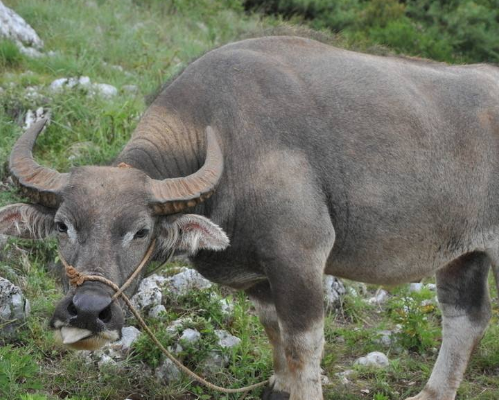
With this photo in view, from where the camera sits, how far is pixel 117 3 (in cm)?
1309

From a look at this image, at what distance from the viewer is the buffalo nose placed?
4328 mm

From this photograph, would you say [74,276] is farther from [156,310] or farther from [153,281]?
[153,281]

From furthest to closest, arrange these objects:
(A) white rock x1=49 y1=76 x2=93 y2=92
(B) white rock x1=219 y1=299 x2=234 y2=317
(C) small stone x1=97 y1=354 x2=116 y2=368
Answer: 1. (A) white rock x1=49 y1=76 x2=93 y2=92
2. (B) white rock x1=219 y1=299 x2=234 y2=317
3. (C) small stone x1=97 y1=354 x2=116 y2=368

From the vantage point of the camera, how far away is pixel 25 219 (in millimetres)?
4832

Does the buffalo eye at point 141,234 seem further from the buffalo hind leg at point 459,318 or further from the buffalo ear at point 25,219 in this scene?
the buffalo hind leg at point 459,318

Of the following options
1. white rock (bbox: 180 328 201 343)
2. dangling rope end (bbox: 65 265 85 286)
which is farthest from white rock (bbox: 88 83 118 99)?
dangling rope end (bbox: 65 265 85 286)

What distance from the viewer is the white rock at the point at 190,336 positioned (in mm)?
5996

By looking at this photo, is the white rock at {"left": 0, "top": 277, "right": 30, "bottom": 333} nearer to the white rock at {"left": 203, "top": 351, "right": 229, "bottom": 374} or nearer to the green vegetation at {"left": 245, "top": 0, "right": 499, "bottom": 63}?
the white rock at {"left": 203, "top": 351, "right": 229, "bottom": 374}

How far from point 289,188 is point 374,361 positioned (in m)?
2.14

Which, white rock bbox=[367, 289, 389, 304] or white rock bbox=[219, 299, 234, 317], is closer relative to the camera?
white rock bbox=[219, 299, 234, 317]

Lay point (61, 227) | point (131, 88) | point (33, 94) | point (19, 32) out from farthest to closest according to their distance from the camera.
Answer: point (19, 32), point (131, 88), point (33, 94), point (61, 227)

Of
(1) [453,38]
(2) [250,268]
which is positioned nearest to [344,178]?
(2) [250,268]

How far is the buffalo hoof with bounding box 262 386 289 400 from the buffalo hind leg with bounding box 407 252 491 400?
1.03 meters

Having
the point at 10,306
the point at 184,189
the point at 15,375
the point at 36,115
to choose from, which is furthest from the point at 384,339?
the point at 36,115
